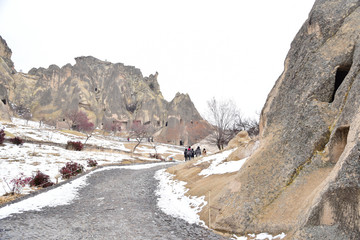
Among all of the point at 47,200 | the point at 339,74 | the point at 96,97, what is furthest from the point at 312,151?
the point at 96,97

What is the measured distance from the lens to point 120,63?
9531 cm

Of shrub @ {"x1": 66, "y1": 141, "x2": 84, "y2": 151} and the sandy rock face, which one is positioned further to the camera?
shrub @ {"x1": 66, "y1": 141, "x2": 84, "y2": 151}

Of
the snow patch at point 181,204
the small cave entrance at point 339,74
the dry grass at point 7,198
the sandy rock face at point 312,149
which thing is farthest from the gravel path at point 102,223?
the small cave entrance at point 339,74

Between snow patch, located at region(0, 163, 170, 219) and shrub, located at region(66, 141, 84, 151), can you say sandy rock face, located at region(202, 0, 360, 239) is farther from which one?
shrub, located at region(66, 141, 84, 151)

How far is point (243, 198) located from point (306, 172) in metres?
1.77

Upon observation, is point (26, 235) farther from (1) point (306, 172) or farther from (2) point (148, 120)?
(2) point (148, 120)

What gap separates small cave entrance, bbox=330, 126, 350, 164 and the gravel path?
3.42 m

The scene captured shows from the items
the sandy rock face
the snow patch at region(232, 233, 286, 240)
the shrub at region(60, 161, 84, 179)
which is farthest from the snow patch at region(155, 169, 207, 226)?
the shrub at region(60, 161, 84, 179)

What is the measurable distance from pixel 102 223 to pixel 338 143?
6663mm

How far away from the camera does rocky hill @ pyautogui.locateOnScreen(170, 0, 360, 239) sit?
389cm

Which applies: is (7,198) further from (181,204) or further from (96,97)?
(96,97)

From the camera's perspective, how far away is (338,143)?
16.8 ft

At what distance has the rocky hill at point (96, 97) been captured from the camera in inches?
2830

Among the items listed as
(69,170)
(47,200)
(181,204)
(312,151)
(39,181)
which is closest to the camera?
(312,151)
